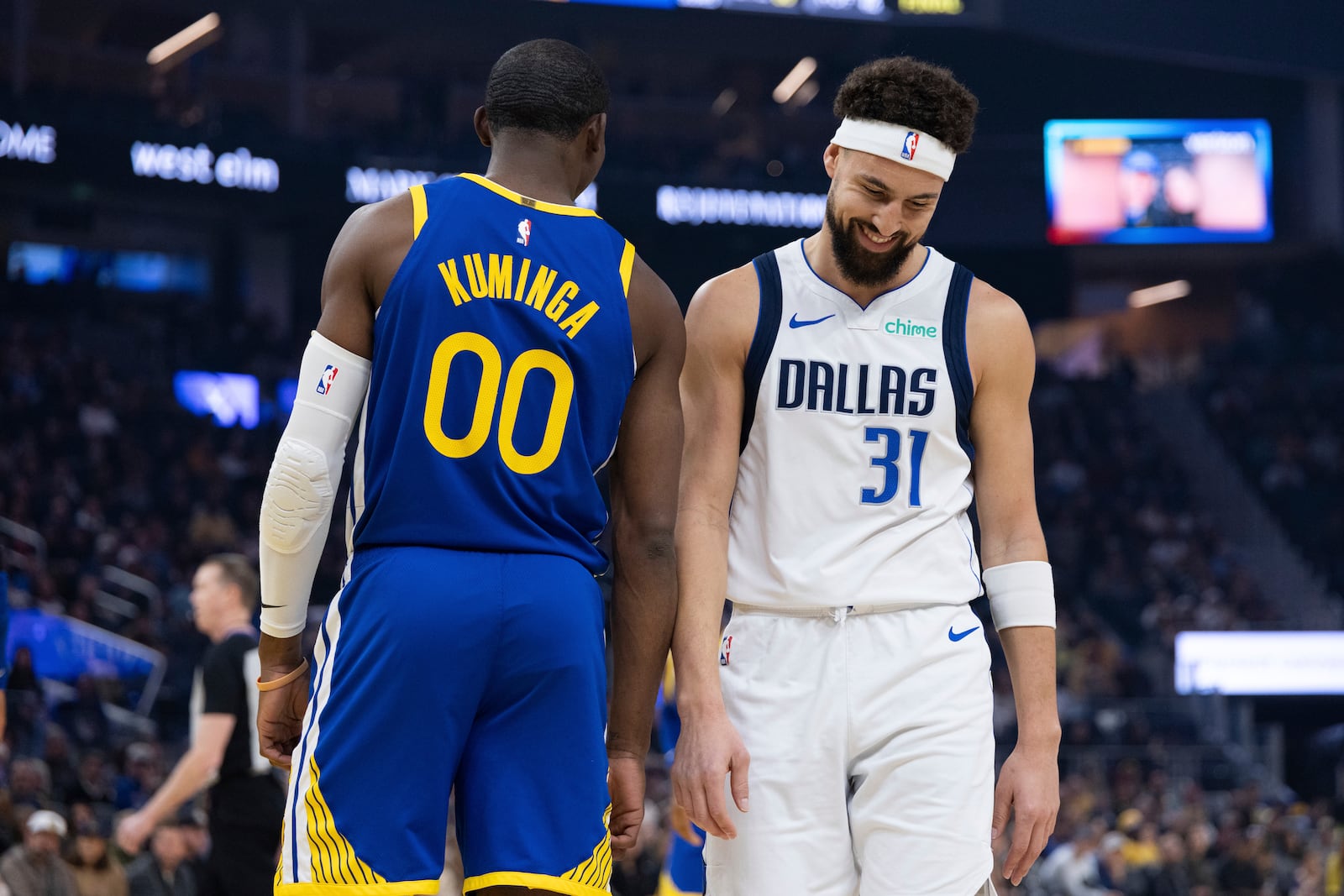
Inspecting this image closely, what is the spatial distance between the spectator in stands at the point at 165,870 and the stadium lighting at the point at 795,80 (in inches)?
837

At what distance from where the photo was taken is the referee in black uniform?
6.19 meters

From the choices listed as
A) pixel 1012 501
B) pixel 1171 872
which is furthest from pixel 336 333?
pixel 1171 872

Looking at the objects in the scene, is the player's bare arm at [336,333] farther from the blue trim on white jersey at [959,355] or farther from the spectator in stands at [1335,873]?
the spectator in stands at [1335,873]

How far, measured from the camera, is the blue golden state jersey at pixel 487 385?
2734mm

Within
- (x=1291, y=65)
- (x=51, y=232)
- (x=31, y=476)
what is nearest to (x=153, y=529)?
(x=31, y=476)

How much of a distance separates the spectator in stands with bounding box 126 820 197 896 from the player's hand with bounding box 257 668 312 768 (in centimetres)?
687

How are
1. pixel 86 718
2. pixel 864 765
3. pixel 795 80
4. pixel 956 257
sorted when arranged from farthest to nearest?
pixel 795 80
pixel 956 257
pixel 86 718
pixel 864 765

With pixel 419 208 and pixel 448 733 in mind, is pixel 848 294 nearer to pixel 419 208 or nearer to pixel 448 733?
pixel 419 208

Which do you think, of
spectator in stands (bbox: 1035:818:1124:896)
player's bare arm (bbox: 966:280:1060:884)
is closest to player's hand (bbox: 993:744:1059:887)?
player's bare arm (bbox: 966:280:1060:884)

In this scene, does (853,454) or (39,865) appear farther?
(39,865)

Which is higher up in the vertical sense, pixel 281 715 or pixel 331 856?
pixel 281 715

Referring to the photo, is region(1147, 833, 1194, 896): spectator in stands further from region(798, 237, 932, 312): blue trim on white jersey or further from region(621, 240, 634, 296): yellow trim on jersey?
region(621, 240, 634, 296): yellow trim on jersey

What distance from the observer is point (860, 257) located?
10.9 ft

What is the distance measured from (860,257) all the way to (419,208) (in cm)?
98
